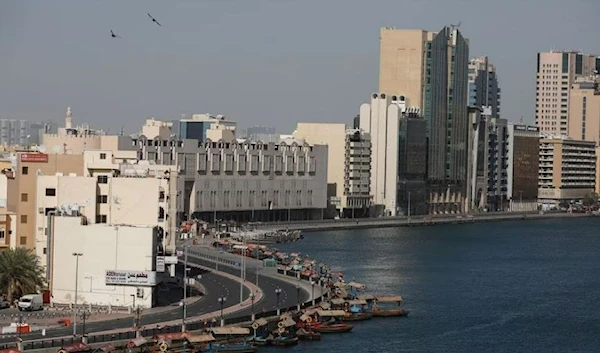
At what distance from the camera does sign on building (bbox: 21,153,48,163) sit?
43844 millimetres

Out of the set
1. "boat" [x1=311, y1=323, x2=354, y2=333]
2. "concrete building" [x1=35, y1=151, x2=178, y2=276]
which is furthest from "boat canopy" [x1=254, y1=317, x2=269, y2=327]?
"concrete building" [x1=35, y1=151, x2=178, y2=276]

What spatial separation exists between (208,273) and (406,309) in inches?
306

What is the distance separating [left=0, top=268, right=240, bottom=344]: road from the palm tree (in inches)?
134

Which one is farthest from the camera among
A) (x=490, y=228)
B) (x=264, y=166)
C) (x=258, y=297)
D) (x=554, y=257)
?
(x=490, y=228)

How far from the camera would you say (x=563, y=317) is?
149ft

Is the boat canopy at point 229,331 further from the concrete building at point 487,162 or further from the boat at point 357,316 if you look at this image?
the concrete building at point 487,162

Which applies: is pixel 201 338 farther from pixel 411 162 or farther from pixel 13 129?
pixel 13 129

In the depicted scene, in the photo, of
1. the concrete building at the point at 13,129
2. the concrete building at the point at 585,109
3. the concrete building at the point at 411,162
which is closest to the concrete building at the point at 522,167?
the concrete building at the point at 411,162

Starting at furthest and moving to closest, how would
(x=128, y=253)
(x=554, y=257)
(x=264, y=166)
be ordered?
(x=264, y=166)
(x=554, y=257)
(x=128, y=253)

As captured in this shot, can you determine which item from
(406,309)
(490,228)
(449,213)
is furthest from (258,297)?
(449,213)

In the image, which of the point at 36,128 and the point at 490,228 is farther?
the point at 36,128

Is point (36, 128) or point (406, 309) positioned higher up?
point (36, 128)

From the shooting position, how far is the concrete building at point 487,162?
Result: 12075 cm

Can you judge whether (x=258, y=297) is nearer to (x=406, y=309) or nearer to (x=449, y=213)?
(x=406, y=309)
